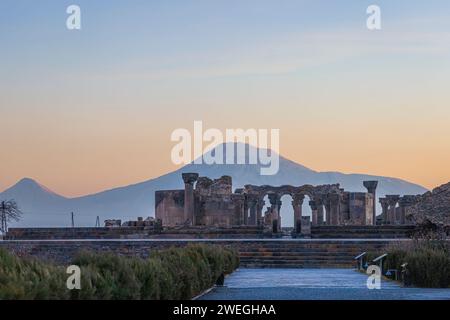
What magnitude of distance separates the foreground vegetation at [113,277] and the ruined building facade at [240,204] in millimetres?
30607

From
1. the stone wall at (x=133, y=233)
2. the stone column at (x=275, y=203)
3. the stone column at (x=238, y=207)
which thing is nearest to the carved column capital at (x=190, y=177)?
the stone column at (x=238, y=207)

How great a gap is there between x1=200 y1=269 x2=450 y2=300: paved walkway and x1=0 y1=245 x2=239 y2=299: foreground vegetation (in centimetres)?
60

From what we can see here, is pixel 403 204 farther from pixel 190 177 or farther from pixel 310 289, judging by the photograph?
pixel 310 289

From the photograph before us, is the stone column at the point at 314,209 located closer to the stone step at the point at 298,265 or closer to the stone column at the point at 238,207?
the stone column at the point at 238,207

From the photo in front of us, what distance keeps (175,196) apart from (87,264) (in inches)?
1557

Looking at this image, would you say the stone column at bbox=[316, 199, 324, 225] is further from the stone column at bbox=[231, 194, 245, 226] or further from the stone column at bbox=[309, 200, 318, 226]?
the stone column at bbox=[231, 194, 245, 226]

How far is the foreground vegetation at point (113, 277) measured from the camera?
40.1 feet

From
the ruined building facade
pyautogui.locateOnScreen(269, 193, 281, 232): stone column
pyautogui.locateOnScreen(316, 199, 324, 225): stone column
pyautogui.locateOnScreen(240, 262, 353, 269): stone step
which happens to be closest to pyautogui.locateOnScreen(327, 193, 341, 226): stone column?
the ruined building facade

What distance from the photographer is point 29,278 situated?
12.5m

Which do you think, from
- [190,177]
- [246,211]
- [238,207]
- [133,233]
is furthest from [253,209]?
[133,233]

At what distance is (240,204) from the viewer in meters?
56.4

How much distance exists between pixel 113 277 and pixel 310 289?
769 centimetres
